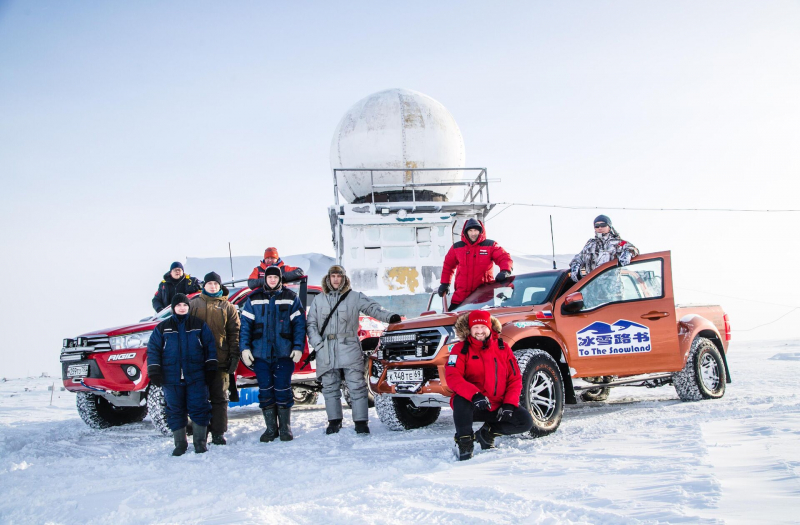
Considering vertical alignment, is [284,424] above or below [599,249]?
below

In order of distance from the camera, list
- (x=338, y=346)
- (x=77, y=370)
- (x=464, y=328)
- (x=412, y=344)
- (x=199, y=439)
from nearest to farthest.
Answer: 1. (x=464, y=328)
2. (x=199, y=439)
3. (x=412, y=344)
4. (x=338, y=346)
5. (x=77, y=370)

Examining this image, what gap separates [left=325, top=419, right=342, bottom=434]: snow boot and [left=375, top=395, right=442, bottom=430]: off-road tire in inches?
16.4

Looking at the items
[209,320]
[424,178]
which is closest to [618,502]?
[209,320]

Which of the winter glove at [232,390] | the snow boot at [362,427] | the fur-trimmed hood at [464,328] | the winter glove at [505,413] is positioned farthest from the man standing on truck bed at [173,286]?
the winter glove at [505,413]

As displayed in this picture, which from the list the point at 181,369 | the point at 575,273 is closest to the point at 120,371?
the point at 181,369

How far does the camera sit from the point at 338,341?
21.1 feet

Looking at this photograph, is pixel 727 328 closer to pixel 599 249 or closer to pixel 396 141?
pixel 599 249

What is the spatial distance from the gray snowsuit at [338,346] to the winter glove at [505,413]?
6.12 feet

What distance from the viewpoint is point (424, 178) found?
57.2ft

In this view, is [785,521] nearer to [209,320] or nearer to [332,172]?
[209,320]

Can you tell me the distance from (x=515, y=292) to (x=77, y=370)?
198 inches

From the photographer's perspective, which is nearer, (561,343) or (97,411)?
(561,343)

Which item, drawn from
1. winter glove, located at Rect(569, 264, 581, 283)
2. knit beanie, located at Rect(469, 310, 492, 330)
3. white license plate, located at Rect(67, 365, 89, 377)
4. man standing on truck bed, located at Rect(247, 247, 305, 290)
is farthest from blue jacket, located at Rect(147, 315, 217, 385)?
winter glove, located at Rect(569, 264, 581, 283)

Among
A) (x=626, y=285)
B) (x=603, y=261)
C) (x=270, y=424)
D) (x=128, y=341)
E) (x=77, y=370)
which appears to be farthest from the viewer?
(x=77, y=370)
